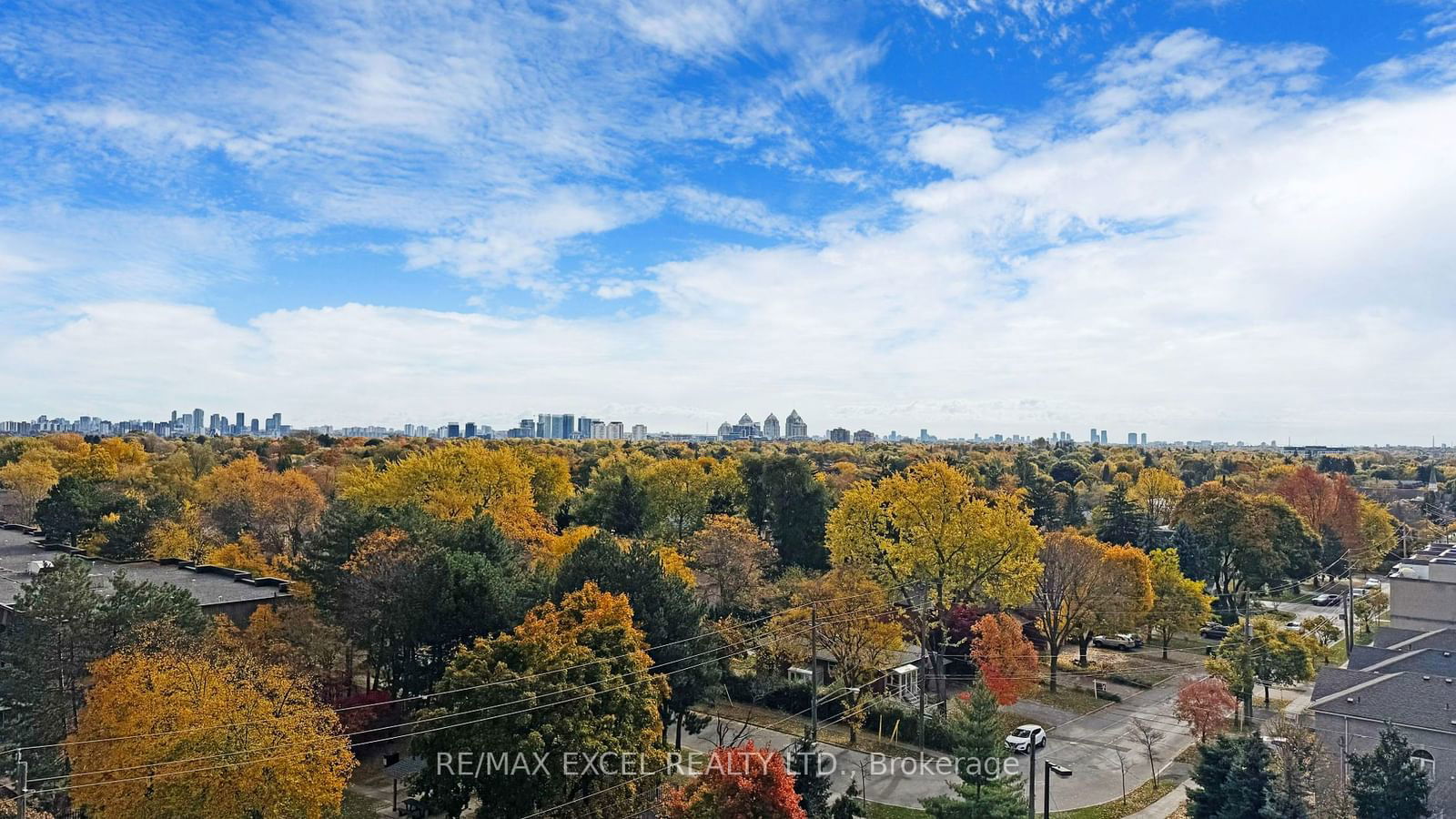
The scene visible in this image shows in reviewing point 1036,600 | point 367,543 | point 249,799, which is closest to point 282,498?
point 367,543

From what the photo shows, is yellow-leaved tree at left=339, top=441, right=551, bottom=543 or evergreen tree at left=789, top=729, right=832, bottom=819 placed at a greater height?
yellow-leaved tree at left=339, top=441, right=551, bottom=543

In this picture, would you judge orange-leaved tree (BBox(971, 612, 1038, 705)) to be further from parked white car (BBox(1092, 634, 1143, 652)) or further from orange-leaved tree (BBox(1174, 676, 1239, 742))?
parked white car (BBox(1092, 634, 1143, 652))

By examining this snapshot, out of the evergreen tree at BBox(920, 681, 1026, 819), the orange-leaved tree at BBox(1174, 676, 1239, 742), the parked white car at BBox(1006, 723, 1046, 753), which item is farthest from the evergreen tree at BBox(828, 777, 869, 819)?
the orange-leaved tree at BBox(1174, 676, 1239, 742)

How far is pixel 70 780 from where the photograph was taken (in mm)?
18406

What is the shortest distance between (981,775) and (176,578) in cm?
3016

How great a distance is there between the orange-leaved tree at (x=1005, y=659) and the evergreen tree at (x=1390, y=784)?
10094 millimetres

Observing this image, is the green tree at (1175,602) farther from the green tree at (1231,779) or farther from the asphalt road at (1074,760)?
the green tree at (1231,779)

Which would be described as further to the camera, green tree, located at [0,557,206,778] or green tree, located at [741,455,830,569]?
green tree, located at [741,455,830,569]

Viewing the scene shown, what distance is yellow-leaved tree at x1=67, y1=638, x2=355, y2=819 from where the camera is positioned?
635 inches

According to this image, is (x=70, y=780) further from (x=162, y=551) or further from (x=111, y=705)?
(x=162, y=551)

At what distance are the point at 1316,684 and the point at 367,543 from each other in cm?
2849

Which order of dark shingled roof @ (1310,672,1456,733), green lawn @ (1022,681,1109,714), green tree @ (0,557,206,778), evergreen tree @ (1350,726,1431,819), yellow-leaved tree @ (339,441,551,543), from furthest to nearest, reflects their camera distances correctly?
yellow-leaved tree @ (339,441,551,543) < green lawn @ (1022,681,1109,714) < dark shingled roof @ (1310,672,1456,733) < green tree @ (0,557,206,778) < evergreen tree @ (1350,726,1431,819)

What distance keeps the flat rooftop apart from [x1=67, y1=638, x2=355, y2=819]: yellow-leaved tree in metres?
9.34

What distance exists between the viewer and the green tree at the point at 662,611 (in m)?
24.7
